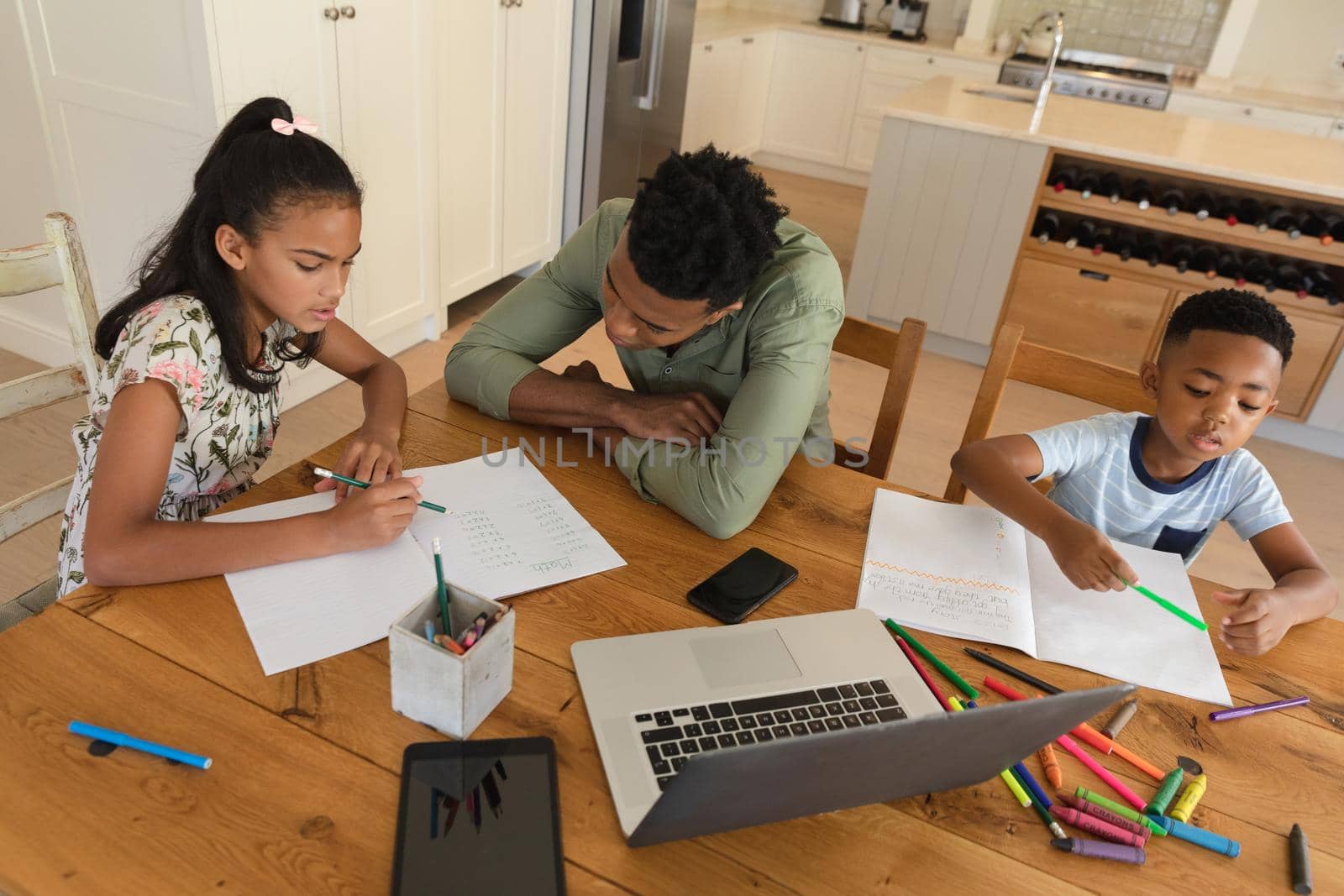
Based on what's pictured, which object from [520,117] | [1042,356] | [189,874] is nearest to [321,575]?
[189,874]

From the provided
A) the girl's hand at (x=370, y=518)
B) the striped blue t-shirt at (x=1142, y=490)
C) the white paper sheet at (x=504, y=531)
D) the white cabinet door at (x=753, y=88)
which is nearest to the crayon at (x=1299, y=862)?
the striped blue t-shirt at (x=1142, y=490)

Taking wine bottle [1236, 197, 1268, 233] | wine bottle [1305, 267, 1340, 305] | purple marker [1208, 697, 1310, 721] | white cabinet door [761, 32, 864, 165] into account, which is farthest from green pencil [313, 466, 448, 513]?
white cabinet door [761, 32, 864, 165]

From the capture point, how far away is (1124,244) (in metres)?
3.32

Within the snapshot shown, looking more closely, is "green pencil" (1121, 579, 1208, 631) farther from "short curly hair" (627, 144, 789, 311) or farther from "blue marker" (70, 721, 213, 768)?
"blue marker" (70, 721, 213, 768)

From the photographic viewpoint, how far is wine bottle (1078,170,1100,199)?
323 centimetres

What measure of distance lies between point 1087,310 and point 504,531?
2.93 meters

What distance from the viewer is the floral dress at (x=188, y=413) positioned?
1.12 meters

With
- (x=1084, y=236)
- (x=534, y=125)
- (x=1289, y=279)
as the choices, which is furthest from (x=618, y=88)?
(x=1289, y=279)

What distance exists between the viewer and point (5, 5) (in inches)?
88.9

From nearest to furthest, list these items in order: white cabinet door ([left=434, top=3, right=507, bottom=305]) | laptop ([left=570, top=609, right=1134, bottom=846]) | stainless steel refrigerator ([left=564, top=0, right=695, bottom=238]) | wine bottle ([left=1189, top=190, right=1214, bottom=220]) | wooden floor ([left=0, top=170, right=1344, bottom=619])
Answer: laptop ([left=570, top=609, right=1134, bottom=846])
wooden floor ([left=0, top=170, right=1344, bottom=619])
white cabinet door ([left=434, top=3, right=507, bottom=305])
wine bottle ([left=1189, top=190, right=1214, bottom=220])
stainless steel refrigerator ([left=564, top=0, right=695, bottom=238])

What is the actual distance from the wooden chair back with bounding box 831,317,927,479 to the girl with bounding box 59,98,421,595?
73cm

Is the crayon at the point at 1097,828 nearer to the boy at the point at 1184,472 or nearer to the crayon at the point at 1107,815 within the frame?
the crayon at the point at 1107,815

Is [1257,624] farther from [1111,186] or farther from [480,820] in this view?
[1111,186]

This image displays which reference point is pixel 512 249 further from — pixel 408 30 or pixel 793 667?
pixel 793 667
